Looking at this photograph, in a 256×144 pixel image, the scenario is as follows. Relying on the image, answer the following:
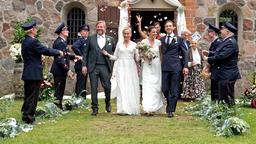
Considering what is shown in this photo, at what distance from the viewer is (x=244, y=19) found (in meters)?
18.0

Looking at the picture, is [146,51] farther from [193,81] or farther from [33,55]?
[193,81]

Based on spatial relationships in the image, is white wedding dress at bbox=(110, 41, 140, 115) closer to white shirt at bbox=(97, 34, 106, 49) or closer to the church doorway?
white shirt at bbox=(97, 34, 106, 49)

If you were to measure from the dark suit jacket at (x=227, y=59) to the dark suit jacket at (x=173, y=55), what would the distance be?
1108mm

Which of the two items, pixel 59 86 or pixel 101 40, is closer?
pixel 101 40

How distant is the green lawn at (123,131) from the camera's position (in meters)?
9.06

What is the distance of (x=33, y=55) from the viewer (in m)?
10.8

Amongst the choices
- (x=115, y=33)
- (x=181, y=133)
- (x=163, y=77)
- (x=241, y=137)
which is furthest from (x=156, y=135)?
(x=115, y=33)

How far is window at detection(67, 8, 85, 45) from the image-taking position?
1852 centimetres

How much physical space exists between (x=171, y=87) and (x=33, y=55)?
2.93m

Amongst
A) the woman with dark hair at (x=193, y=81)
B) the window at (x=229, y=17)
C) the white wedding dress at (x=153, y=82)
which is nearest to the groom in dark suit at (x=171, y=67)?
the white wedding dress at (x=153, y=82)

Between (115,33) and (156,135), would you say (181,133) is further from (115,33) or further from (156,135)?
(115,33)

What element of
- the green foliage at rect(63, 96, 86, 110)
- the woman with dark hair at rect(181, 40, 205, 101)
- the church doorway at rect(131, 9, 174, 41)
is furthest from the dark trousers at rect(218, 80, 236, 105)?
the church doorway at rect(131, 9, 174, 41)

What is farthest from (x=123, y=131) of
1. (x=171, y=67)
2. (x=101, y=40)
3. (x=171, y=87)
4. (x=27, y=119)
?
(x=101, y=40)

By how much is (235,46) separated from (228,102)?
103 cm
